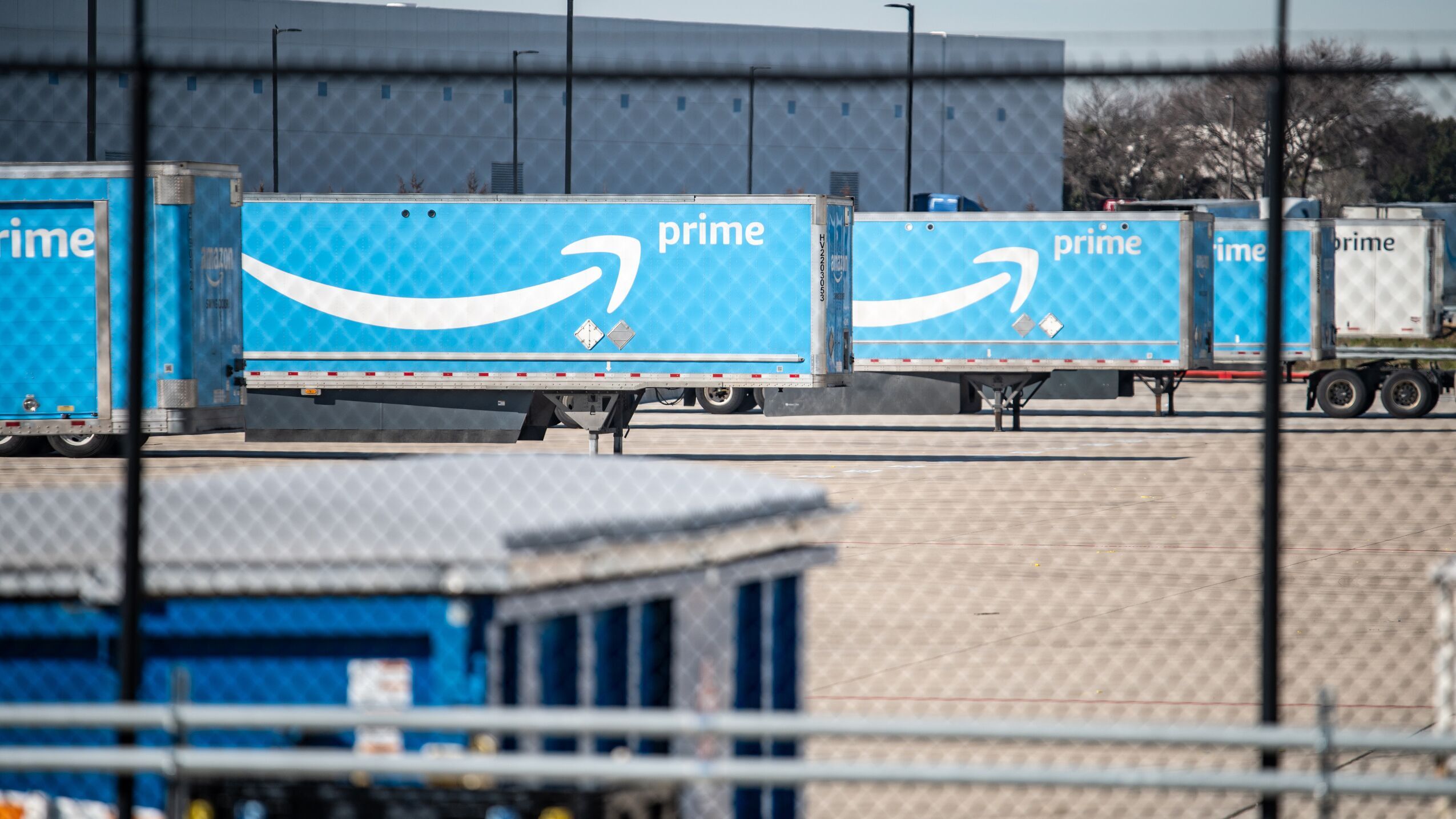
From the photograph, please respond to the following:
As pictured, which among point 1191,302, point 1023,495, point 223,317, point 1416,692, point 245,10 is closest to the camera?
point 1416,692

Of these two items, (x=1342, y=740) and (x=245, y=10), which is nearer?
(x=1342, y=740)

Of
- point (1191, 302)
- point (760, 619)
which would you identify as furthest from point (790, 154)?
point (760, 619)

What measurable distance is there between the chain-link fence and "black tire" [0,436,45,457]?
70 mm

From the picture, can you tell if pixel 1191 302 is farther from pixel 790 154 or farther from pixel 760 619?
pixel 790 154

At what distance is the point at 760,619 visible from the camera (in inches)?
180

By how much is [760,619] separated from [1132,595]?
6.15 metres

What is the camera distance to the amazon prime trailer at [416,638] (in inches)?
151

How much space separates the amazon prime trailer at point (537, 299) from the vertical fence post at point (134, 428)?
1493 centimetres

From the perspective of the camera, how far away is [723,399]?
2841 cm

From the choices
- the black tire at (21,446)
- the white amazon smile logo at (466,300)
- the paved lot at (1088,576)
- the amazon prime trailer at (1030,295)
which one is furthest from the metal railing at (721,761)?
the amazon prime trailer at (1030,295)

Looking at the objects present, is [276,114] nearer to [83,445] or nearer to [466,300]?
[466,300]

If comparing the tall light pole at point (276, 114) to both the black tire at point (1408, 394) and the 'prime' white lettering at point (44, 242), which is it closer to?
the 'prime' white lettering at point (44, 242)

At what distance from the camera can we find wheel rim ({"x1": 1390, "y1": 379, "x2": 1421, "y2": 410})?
86.7 feet

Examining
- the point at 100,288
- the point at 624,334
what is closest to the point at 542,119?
the point at 624,334
